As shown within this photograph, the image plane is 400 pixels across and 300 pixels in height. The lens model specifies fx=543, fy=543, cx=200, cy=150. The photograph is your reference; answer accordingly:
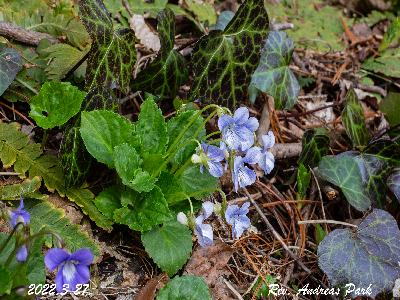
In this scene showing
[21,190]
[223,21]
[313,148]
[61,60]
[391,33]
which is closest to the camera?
[21,190]

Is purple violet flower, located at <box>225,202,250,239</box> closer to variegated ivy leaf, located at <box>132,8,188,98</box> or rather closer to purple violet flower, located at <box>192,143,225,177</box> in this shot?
purple violet flower, located at <box>192,143,225,177</box>

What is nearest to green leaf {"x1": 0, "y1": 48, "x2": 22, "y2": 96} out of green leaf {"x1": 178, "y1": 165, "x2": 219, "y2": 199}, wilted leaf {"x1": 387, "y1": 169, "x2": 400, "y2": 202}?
green leaf {"x1": 178, "y1": 165, "x2": 219, "y2": 199}

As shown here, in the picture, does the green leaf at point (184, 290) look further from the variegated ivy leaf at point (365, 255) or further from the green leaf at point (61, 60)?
the green leaf at point (61, 60)

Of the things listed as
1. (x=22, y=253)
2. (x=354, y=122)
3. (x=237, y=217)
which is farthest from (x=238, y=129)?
(x=354, y=122)

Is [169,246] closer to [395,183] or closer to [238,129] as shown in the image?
[238,129]

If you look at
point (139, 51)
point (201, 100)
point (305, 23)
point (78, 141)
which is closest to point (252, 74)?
point (201, 100)

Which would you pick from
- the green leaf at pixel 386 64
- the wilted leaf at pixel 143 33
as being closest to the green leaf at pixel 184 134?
the wilted leaf at pixel 143 33
